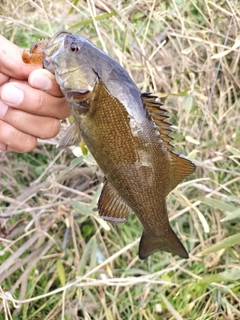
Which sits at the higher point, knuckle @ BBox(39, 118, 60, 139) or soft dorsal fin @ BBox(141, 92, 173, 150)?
soft dorsal fin @ BBox(141, 92, 173, 150)

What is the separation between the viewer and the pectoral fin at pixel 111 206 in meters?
1.04

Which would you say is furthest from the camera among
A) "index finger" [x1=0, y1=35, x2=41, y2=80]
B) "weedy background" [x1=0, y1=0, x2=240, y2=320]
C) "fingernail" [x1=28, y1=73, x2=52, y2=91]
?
"weedy background" [x1=0, y1=0, x2=240, y2=320]

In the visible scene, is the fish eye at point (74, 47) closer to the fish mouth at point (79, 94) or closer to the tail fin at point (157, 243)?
the fish mouth at point (79, 94)

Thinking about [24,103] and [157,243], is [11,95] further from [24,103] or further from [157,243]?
[157,243]

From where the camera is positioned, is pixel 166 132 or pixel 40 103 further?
pixel 40 103

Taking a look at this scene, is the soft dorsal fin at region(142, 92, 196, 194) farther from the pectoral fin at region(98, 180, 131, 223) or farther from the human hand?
the human hand

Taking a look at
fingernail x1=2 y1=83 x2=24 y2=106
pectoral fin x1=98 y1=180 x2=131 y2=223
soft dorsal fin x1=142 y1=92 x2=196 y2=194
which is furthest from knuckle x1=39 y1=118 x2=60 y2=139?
soft dorsal fin x1=142 y1=92 x2=196 y2=194

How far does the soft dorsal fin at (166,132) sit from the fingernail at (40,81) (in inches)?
9.8

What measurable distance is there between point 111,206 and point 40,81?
332 mm

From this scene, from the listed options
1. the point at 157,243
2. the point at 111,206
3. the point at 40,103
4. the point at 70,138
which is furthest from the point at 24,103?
the point at 157,243

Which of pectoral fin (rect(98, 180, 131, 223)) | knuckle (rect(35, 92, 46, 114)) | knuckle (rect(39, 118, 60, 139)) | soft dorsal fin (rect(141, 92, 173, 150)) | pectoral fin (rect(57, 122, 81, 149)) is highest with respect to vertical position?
soft dorsal fin (rect(141, 92, 173, 150))

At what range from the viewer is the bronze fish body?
90 cm

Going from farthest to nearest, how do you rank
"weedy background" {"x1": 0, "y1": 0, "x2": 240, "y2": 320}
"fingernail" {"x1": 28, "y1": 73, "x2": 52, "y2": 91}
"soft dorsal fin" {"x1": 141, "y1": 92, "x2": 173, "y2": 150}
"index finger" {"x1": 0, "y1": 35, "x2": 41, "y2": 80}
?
1. "weedy background" {"x1": 0, "y1": 0, "x2": 240, "y2": 320}
2. "index finger" {"x1": 0, "y1": 35, "x2": 41, "y2": 80}
3. "fingernail" {"x1": 28, "y1": 73, "x2": 52, "y2": 91}
4. "soft dorsal fin" {"x1": 141, "y1": 92, "x2": 173, "y2": 150}

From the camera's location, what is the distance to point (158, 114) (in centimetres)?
90
